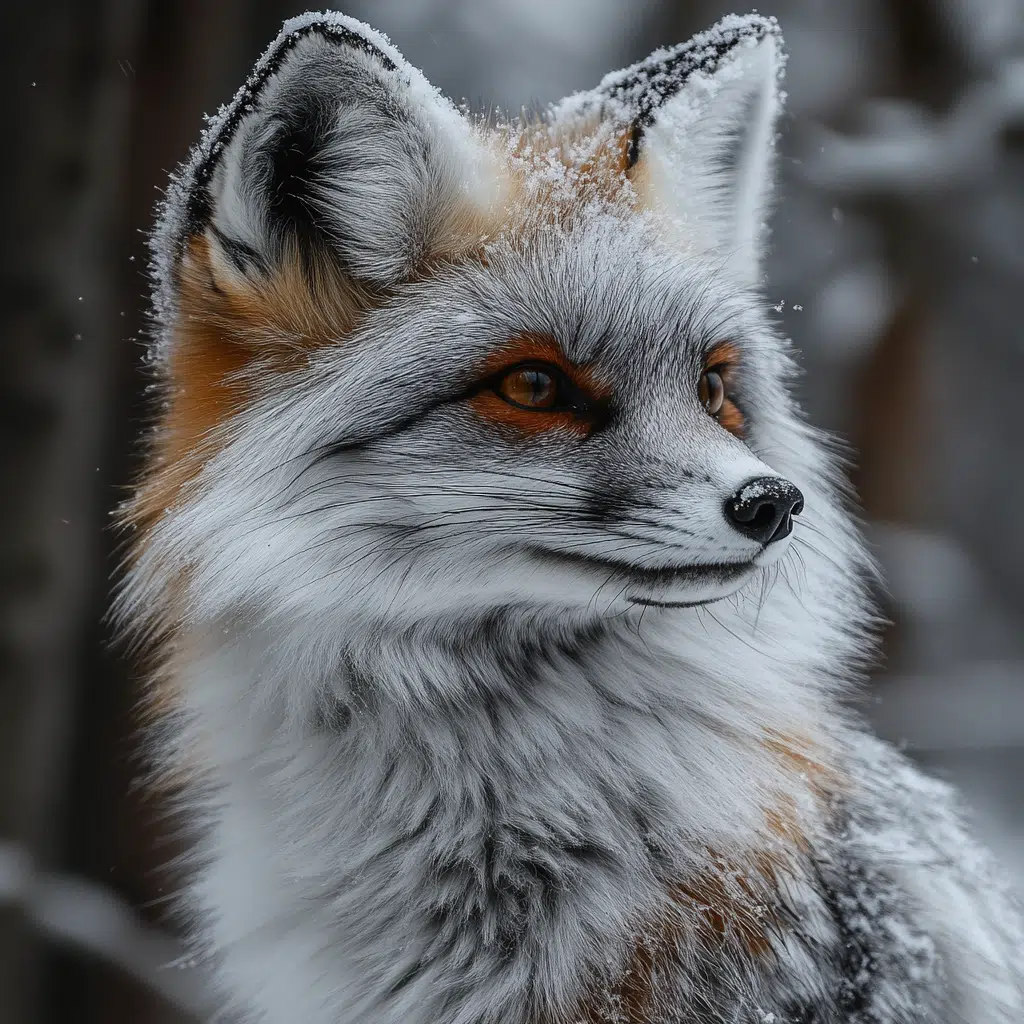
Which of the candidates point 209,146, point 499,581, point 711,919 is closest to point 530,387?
point 499,581

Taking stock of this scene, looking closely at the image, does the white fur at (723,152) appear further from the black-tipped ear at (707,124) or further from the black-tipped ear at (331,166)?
the black-tipped ear at (331,166)

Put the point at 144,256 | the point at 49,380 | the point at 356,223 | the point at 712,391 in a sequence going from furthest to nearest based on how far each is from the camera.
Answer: the point at 49,380 → the point at 144,256 → the point at 712,391 → the point at 356,223

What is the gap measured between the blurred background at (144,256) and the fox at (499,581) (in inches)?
11.0

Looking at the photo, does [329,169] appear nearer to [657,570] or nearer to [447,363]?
[447,363]

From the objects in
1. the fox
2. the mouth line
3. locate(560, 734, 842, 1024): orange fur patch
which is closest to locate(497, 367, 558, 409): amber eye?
the fox

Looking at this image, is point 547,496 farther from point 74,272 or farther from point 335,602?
point 74,272

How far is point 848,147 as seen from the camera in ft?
12.5

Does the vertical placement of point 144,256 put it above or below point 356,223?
below

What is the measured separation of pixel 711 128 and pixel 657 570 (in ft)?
2.57

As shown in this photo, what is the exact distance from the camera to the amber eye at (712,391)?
153 centimetres

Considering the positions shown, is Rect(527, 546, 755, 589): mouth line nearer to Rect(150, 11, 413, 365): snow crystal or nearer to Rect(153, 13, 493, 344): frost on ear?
Rect(153, 13, 493, 344): frost on ear

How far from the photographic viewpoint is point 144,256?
5.76ft

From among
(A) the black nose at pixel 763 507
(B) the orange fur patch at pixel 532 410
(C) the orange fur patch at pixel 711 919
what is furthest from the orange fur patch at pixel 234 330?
(C) the orange fur patch at pixel 711 919

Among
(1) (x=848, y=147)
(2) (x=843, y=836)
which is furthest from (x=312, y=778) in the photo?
(1) (x=848, y=147)
